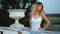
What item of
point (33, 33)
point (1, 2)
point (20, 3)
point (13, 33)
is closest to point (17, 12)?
point (20, 3)

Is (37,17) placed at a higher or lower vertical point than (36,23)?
higher

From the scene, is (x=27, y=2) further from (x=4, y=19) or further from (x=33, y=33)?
(x=33, y=33)

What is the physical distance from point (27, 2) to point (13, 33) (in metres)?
4.84

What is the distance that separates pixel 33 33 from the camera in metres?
3.97

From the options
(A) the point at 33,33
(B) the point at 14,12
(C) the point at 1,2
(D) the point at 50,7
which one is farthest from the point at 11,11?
(D) the point at 50,7

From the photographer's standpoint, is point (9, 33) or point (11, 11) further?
point (11, 11)

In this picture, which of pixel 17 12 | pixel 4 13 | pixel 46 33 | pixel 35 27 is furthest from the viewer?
pixel 4 13

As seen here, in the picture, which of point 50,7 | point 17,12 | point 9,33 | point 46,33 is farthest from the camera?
point 50,7

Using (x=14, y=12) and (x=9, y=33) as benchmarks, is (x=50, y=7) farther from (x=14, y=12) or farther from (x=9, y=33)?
(x=9, y=33)

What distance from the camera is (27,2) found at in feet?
31.6

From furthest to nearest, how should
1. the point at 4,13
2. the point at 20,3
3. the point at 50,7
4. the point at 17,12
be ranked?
the point at 50,7 → the point at 4,13 → the point at 20,3 → the point at 17,12

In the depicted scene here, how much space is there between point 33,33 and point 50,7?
8623 mm

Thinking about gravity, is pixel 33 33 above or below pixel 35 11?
below

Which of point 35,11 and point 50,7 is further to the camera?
point 50,7
